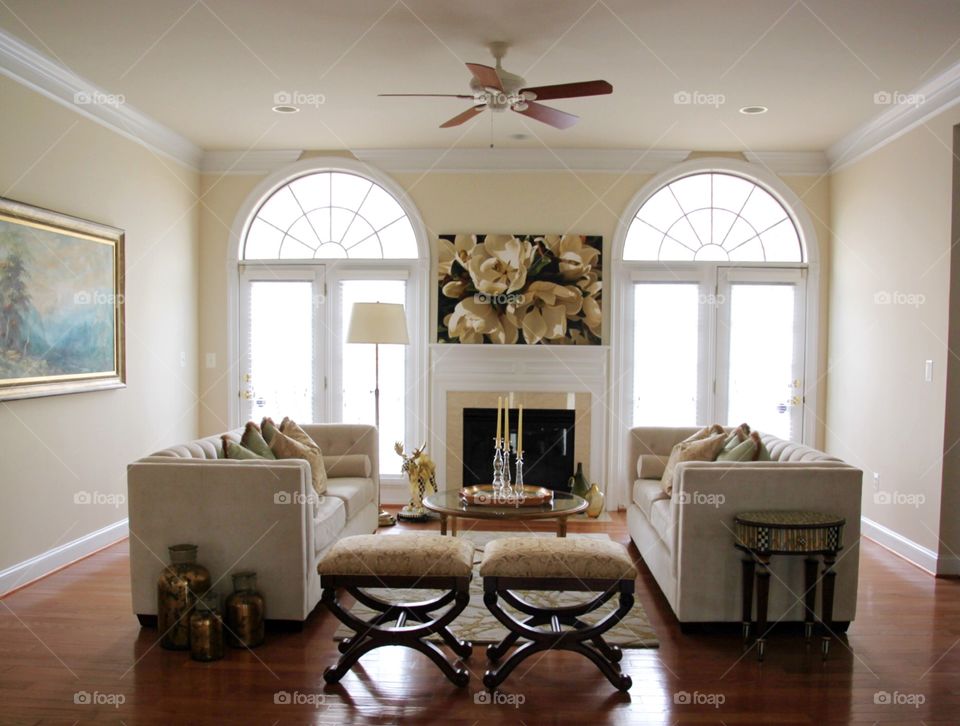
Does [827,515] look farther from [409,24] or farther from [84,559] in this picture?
[84,559]

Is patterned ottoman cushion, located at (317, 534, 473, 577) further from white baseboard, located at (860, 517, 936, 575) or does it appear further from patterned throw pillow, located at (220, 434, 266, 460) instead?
white baseboard, located at (860, 517, 936, 575)

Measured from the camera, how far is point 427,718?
2711 millimetres

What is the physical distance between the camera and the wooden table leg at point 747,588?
331cm

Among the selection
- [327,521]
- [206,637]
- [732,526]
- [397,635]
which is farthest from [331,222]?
[732,526]

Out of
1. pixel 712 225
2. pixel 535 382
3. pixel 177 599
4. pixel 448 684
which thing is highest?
pixel 712 225

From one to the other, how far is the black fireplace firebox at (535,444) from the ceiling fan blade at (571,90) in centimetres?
289

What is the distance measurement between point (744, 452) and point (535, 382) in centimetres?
231

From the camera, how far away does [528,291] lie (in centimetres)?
611

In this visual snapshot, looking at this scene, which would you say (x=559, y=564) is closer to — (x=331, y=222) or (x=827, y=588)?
(x=827, y=588)

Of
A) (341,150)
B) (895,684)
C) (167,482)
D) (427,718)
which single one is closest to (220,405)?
(341,150)

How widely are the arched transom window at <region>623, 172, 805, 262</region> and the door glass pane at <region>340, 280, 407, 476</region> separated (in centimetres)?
202

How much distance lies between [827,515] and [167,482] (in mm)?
2933

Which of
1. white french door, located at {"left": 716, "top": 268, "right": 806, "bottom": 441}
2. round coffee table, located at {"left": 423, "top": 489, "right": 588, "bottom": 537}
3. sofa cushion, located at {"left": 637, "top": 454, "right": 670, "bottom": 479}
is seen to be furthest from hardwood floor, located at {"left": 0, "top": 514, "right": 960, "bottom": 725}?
white french door, located at {"left": 716, "top": 268, "right": 806, "bottom": 441}

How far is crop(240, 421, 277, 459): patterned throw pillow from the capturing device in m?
4.20
